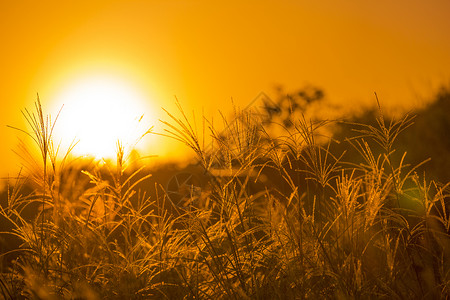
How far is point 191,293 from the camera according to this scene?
7.51ft

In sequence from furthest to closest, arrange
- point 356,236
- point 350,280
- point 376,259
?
point 376,259 < point 356,236 < point 350,280

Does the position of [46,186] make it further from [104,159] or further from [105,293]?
[105,293]

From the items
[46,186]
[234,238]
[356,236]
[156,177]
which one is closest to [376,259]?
[356,236]

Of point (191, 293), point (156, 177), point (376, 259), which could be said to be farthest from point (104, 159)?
point (156, 177)

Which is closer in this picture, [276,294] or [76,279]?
[276,294]

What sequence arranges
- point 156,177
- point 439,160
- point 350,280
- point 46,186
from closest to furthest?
point 350,280 < point 46,186 < point 439,160 < point 156,177

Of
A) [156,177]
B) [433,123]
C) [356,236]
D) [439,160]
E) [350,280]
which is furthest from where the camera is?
[156,177]

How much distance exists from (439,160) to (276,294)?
540 centimetres

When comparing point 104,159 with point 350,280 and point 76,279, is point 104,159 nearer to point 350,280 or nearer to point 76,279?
point 76,279

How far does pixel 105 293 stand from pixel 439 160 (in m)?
5.68

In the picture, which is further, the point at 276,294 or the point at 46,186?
the point at 46,186

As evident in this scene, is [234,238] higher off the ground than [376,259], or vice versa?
[234,238]

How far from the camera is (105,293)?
242 cm

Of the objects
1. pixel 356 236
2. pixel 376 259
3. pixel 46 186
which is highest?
pixel 46 186
